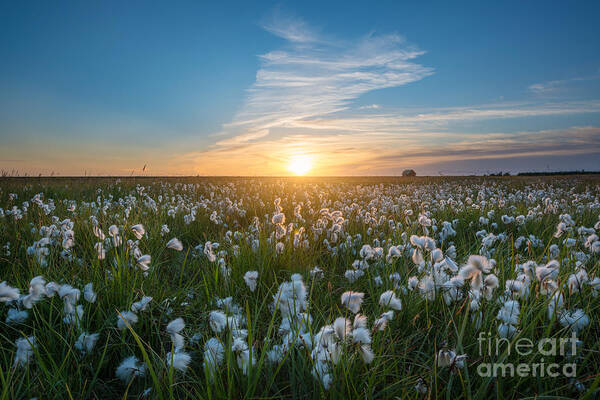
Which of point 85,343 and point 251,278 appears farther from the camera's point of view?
point 251,278

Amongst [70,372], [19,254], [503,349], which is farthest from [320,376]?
[19,254]

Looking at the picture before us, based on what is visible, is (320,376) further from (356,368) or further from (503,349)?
(503,349)

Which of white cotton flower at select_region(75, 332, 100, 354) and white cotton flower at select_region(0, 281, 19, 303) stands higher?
white cotton flower at select_region(0, 281, 19, 303)

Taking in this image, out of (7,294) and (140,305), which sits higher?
(7,294)

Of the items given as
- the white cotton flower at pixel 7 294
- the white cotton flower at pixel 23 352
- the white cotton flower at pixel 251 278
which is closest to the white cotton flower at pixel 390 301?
the white cotton flower at pixel 251 278

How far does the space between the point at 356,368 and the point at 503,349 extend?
40.3 inches

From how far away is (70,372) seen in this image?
2139mm

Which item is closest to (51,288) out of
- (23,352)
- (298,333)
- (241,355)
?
(23,352)

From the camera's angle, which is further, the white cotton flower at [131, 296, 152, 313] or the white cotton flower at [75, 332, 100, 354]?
the white cotton flower at [131, 296, 152, 313]

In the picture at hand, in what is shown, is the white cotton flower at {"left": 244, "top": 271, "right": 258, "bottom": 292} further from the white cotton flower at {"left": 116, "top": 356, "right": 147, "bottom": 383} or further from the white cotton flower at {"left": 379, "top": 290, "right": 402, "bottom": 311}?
the white cotton flower at {"left": 379, "top": 290, "right": 402, "bottom": 311}

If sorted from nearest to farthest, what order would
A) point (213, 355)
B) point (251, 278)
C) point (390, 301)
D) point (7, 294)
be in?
point (213, 355)
point (7, 294)
point (390, 301)
point (251, 278)

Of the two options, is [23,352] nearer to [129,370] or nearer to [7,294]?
[7,294]

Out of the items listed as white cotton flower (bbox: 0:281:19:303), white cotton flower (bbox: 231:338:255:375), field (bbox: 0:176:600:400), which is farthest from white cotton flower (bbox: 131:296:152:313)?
white cotton flower (bbox: 231:338:255:375)

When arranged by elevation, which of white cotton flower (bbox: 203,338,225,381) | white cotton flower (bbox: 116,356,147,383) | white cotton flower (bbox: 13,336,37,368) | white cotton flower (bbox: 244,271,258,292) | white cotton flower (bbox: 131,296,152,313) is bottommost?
white cotton flower (bbox: 116,356,147,383)
